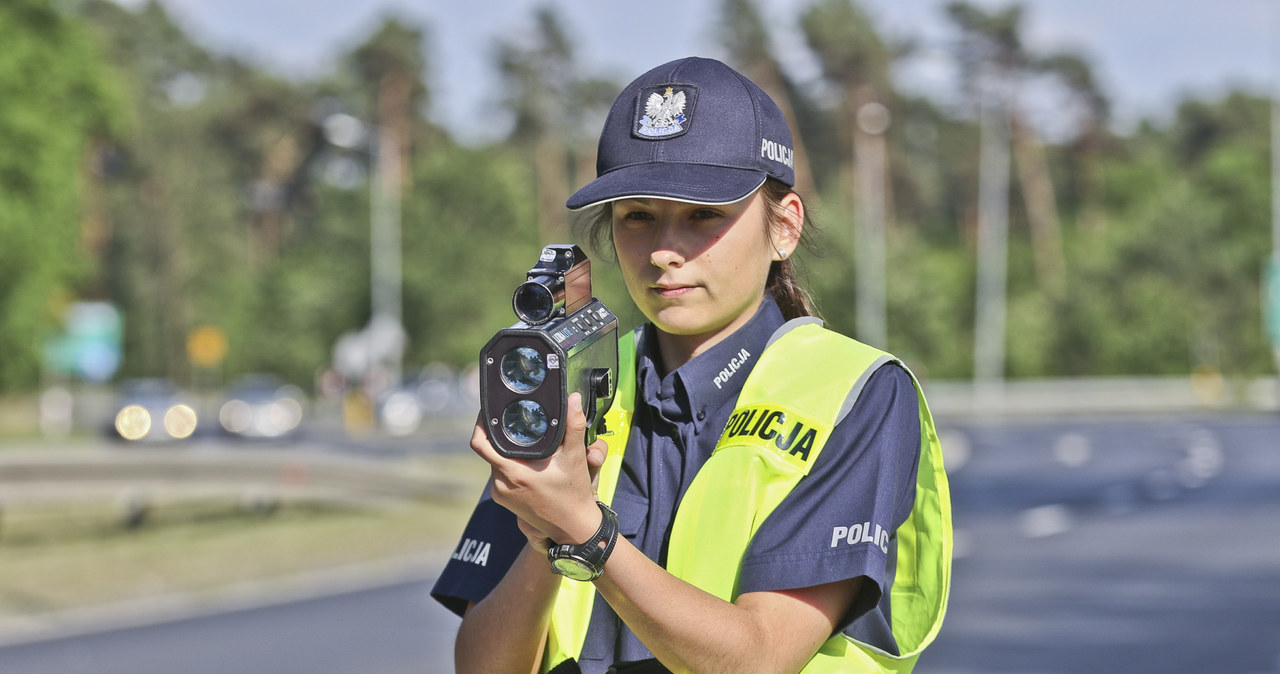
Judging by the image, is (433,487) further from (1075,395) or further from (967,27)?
(967,27)

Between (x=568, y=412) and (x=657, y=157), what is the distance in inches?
19.0

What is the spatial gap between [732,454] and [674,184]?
341 mm

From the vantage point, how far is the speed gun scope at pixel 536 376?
5.76 feet

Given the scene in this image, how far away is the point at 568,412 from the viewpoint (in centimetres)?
178

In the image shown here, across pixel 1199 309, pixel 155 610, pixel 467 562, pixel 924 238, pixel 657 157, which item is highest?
pixel 924 238

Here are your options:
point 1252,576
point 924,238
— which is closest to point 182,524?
point 1252,576

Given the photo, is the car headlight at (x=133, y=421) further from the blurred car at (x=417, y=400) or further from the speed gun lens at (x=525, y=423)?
the speed gun lens at (x=525, y=423)

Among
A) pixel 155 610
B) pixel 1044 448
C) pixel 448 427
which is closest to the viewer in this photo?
pixel 155 610

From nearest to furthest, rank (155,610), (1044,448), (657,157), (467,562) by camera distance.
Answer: (657,157) → (467,562) → (155,610) → (1044,448)

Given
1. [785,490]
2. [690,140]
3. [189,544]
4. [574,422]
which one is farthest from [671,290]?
[189,544]

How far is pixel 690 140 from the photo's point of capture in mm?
2135

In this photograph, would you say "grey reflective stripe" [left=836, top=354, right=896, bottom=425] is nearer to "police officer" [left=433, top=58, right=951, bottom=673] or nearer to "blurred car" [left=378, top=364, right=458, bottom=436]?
"police officer" [left=433, top=58, right=951, bottom=673]

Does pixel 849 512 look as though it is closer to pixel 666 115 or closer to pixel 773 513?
pixel 773 513

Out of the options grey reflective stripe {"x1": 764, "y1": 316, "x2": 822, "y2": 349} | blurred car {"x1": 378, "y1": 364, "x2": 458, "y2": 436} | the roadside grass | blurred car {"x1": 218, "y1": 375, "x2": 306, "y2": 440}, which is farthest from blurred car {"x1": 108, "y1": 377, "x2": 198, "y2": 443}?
grey reflective stripe {"x1": 764, "y1": 316, "x2": 822, "y2": 349}
